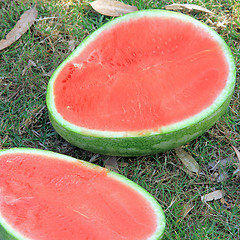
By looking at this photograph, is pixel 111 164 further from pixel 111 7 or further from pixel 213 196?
pixel 111 7

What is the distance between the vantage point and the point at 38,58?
2.51m

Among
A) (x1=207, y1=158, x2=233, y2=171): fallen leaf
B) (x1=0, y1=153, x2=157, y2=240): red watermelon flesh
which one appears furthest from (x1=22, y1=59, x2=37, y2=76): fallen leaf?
(x1=207, y1=158, x2=233, y2=171): fallen leaf

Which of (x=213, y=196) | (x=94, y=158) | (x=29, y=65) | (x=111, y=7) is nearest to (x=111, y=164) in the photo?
(x=94, y=158)

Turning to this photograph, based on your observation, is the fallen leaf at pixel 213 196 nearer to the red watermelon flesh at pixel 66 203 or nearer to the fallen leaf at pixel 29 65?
the red watermelon flesh at pixel 66 203

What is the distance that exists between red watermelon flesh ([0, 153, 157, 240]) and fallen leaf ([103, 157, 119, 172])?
0.21m

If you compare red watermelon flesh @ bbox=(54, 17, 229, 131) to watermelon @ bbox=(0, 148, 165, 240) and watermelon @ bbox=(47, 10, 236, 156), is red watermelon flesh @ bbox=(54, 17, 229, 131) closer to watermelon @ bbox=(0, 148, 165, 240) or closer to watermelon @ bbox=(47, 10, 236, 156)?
watermelon @ bbox=(47, 10, 236, 156)

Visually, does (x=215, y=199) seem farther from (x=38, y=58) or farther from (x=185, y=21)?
(x=38, y=58)

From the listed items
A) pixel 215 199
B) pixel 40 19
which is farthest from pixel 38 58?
pixel 215 199

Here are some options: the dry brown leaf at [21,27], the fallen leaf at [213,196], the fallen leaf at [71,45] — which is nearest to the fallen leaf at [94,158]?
the fallen leaf at [213,196]

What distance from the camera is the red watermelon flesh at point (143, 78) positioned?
1997 mm

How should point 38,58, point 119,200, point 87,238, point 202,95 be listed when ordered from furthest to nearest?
point 38,58, point 202,95, point 119,200, point 87,238

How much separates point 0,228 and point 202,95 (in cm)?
119

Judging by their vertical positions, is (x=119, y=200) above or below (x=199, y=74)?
below

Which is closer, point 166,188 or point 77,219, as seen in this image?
point 77,219
